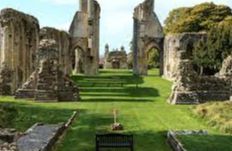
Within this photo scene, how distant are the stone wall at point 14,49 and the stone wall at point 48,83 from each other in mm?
5291

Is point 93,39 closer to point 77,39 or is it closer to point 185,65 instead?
point 77,39

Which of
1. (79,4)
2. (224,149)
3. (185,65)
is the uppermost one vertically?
(79,4)

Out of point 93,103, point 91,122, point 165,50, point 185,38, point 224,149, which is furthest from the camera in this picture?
point 165,50

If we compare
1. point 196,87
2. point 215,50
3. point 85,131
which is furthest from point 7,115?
point 215,50

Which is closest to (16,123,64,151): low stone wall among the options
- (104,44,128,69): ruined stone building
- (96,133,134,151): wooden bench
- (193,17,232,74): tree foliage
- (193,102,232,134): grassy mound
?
(96,133,134,151): wooden bench

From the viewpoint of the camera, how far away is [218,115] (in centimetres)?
2789

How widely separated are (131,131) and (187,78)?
15.0m

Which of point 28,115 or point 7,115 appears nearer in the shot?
point 7,115

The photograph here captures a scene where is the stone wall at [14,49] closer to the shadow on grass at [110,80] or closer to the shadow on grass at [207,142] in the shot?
the shadow on grass at [110,80]

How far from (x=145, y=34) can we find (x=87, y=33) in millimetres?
7471

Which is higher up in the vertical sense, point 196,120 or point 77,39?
point 77,39

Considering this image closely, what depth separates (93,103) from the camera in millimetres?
37125

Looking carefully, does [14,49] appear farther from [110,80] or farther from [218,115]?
[218,115]

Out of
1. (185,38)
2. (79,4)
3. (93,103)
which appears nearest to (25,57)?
(93,103)
